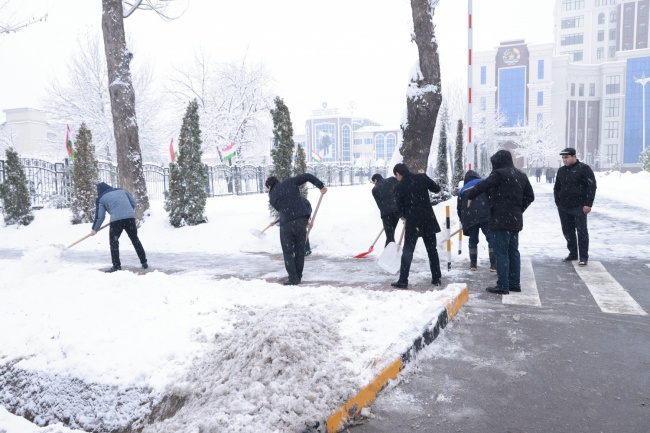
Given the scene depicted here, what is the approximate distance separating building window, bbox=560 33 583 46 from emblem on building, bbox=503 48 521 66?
22.5 meters

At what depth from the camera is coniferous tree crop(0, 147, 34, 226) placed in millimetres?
15562

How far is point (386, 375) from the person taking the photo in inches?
146

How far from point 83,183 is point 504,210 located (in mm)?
13275

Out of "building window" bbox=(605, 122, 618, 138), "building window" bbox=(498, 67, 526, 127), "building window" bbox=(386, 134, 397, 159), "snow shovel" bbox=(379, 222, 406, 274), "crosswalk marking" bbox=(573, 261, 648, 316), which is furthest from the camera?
"building window" bbox=(386, 134, 397, 159)

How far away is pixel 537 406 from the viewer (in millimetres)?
3348

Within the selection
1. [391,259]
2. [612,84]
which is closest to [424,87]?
[391,259]

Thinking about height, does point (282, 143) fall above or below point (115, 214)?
above

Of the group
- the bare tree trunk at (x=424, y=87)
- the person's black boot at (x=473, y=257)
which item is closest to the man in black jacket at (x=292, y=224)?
the person's black boot at (x=473, y=257)

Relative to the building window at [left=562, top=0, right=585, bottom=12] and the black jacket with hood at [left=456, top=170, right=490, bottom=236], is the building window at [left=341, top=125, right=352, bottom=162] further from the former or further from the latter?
the black jacket with hood at [left=456, top=170, right=490, bottom=236]

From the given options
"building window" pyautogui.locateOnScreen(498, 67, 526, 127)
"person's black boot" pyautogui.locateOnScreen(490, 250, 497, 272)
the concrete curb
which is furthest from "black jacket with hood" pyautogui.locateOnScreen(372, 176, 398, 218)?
"building window" pyautogui.locateOnScreen(498, 67, 526, 127)

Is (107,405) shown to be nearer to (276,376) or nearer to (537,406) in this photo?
(276,376)

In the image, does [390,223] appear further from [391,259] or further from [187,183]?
[187,183]

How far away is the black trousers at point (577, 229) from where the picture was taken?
789cm

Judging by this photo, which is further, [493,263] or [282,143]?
[282,143]
